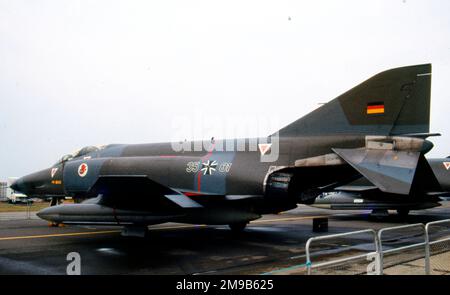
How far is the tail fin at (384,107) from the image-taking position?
8.70 m

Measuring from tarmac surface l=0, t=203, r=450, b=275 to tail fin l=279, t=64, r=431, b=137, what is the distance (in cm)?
329

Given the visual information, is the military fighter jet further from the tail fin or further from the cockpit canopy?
the cockpit canopy

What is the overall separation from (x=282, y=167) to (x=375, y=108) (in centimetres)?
259

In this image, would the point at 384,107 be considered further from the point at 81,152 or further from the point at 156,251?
the point at 81,152

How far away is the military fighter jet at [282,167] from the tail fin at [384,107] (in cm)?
2

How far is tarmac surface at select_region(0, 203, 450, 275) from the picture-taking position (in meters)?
7.29

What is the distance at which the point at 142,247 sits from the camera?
9867 millimetres

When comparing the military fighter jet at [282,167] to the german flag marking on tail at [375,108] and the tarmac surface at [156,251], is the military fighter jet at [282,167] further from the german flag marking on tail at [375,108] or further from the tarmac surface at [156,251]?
the tarmac surface at [156,251]

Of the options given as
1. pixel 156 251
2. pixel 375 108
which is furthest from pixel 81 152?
pixel 375 108

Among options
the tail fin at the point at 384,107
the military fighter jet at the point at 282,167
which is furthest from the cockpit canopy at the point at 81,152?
the tail fin at the point at 384,107
